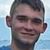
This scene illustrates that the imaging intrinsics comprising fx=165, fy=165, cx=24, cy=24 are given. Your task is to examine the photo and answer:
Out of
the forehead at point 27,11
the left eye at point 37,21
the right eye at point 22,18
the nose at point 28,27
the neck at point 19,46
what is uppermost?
the forehead at point 27,11

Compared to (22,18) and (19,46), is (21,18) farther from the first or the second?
(19,46)

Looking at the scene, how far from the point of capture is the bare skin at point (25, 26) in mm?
682

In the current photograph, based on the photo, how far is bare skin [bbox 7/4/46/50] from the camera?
0.68 meters

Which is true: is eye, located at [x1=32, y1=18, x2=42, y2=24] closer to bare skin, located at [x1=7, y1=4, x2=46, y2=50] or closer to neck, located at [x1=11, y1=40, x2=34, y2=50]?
bare skin, located at [x1=7, y1=4, x2=46, y2=50]

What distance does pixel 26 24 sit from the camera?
691 millimetres

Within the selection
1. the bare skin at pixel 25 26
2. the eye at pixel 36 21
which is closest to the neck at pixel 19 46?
the bare skin at pixel 25 26

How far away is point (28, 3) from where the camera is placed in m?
0.71

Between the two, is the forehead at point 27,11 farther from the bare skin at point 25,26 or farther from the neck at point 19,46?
the neck at point 19,46

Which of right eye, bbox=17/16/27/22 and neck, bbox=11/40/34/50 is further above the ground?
right eye, bbox=17/16/27/22

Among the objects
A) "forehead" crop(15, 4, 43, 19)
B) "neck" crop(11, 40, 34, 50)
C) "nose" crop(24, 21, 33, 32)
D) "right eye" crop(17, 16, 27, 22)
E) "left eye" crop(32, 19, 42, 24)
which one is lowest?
"neck" crop(11, 40, 34, 50)

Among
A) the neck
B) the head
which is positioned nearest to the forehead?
the head

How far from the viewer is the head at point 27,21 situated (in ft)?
2.24

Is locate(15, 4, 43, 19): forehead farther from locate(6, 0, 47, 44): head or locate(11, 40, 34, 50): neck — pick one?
locate(11, 40, 34, 50): neck

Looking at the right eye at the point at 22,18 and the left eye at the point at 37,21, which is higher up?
the right eye at the point at 22,18
